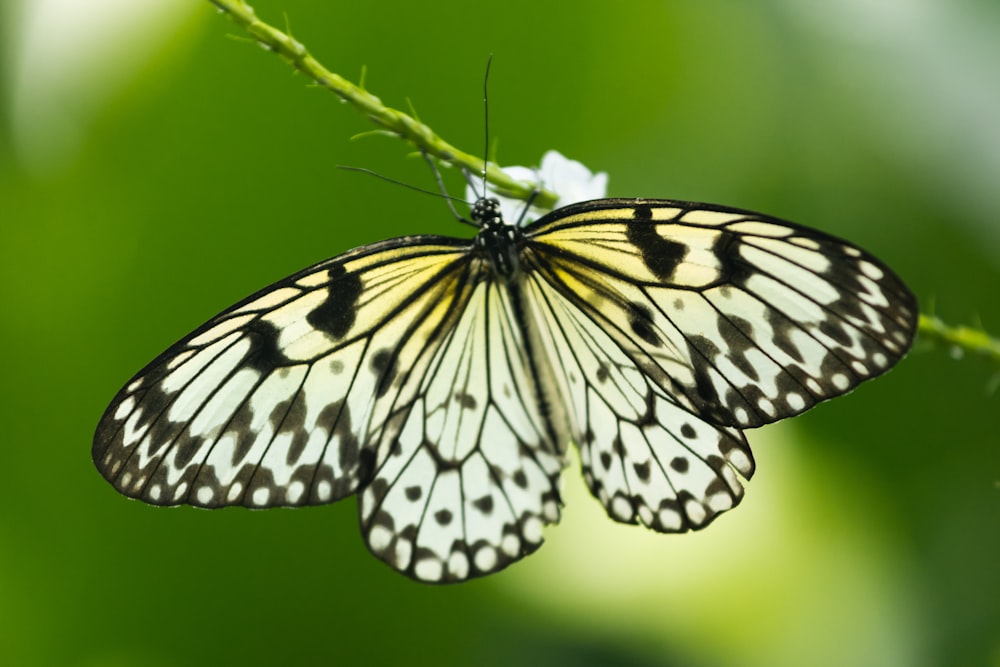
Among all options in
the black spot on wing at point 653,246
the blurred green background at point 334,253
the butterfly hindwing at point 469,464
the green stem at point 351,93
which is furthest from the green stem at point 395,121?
the blurred green background at point 334,253

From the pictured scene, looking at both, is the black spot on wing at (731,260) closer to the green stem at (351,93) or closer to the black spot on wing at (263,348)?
the green stem at (351,93)

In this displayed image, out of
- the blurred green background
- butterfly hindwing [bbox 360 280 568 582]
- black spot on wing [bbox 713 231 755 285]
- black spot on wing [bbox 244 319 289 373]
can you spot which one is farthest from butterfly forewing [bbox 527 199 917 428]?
the blurred green background

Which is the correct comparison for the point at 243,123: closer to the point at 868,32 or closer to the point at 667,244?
the point at 667,244

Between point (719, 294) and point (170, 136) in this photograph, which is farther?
point (170, 136)

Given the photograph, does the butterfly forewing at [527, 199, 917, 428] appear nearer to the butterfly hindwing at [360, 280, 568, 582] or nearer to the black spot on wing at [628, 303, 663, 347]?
the black spot on wing at [628, 303, 663, 347]

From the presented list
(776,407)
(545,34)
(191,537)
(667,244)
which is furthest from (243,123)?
(776,407)

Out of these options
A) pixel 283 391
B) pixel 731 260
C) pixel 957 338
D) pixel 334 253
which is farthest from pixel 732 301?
pixel 334 253

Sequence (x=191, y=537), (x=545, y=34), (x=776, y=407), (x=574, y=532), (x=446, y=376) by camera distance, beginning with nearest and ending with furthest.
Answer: (x=776, y=407), (x=446, y=376), (x=574, y=532), (x=191, y=537), (x=545, y=34)
